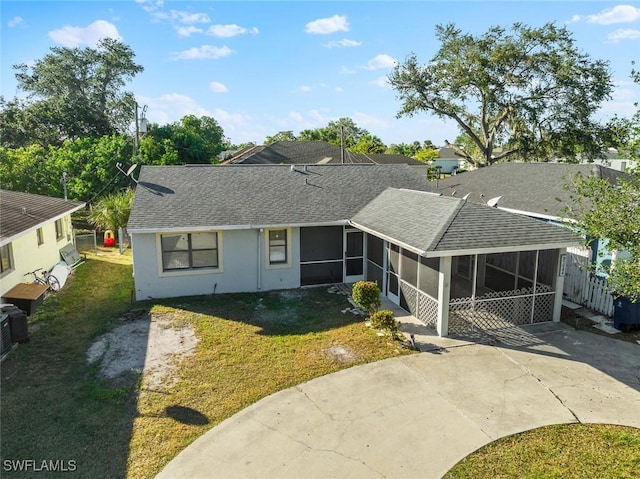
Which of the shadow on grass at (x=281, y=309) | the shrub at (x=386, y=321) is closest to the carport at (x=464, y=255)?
the shrub at (x=386, y=321)

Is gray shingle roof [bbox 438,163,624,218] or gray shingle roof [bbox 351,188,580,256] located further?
gray shingle roof [bbox 438,163,624,218]

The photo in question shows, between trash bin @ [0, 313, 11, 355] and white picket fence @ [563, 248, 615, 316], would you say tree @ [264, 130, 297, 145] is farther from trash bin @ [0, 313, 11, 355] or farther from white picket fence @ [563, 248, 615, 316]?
trash bin @ [0, 313, 11, 355]

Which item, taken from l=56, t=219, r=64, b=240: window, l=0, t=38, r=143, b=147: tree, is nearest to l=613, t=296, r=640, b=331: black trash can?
l=56, t=219, r=64, b=240: window

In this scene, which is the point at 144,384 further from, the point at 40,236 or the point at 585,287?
the point at 585,287

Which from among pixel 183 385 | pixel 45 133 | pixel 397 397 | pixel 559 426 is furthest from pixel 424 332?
pixel 45 133

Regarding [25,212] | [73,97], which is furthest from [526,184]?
[73,97]

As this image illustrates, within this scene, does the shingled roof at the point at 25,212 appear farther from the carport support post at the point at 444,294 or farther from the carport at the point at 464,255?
the carport support post at the point at 444,294

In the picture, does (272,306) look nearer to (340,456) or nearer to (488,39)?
(340,456)

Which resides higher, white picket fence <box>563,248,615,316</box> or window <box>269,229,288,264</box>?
window <box>269,229,288,264</box>
